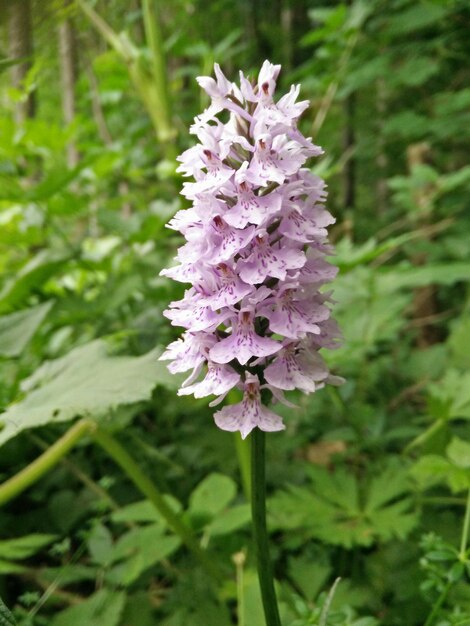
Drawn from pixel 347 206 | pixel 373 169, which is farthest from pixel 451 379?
pixel 373 169

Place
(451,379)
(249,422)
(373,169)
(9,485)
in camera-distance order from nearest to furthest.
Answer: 1. (249,422)
2. (9,485)
3. (451,379)
4. (373,169)

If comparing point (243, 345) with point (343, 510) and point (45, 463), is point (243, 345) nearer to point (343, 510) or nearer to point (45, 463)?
point (45, 463)

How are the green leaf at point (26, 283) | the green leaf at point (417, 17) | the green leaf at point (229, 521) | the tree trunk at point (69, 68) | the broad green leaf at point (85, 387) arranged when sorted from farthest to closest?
the tree trunk at point (69, 68) → the green leaf at point (417, 17) → the green leaf at point (26, 283) → the green leaf at point (229, 521) → the broad green leaf at point (85, 387)

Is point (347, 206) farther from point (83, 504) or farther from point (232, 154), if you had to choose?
point (232, 154)

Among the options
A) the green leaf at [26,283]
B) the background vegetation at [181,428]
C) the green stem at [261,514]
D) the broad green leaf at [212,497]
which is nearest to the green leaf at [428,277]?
the background vegetation at [181,428]

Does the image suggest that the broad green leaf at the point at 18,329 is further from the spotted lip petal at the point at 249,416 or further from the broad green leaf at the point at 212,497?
the spotted lip petal at the point at 249,416

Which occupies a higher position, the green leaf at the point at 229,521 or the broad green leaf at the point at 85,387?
the broad green leaf at the point at 85,387

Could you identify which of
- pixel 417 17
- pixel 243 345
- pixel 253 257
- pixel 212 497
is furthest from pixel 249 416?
pixel 417 17
